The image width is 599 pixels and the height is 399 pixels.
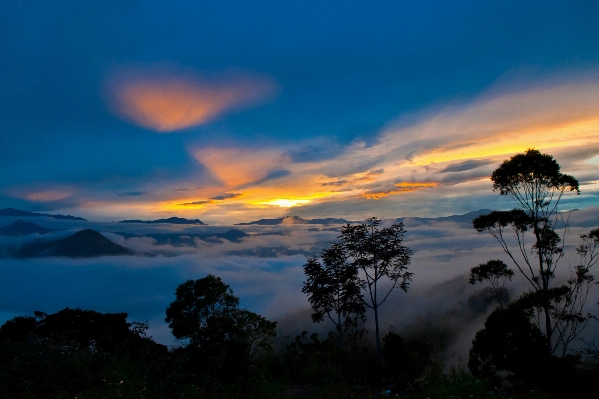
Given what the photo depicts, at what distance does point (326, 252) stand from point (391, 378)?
7822 mm

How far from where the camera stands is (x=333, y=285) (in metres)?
22.7

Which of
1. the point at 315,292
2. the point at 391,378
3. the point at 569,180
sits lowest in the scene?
the point at 391,378

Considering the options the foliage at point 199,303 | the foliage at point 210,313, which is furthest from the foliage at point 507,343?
the foliage at point 199,303

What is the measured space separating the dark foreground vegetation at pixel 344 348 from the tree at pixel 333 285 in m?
0.07

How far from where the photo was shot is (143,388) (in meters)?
6.24

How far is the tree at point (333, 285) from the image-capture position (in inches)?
886

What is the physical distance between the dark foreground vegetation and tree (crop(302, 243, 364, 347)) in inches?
2.6

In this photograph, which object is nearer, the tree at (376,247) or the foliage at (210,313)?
the foliage at (210,313)

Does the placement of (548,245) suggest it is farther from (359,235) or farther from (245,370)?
(245,370)

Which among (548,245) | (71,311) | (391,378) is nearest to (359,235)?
(391,378)

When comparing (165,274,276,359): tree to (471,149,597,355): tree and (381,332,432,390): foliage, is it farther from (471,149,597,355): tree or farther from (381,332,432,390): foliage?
(471,149,597,355): tree

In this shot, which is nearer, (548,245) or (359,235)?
(548,245)

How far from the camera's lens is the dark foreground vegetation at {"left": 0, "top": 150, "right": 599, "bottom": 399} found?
6.25m

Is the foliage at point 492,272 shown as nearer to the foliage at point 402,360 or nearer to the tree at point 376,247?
the tree at point 376,247
